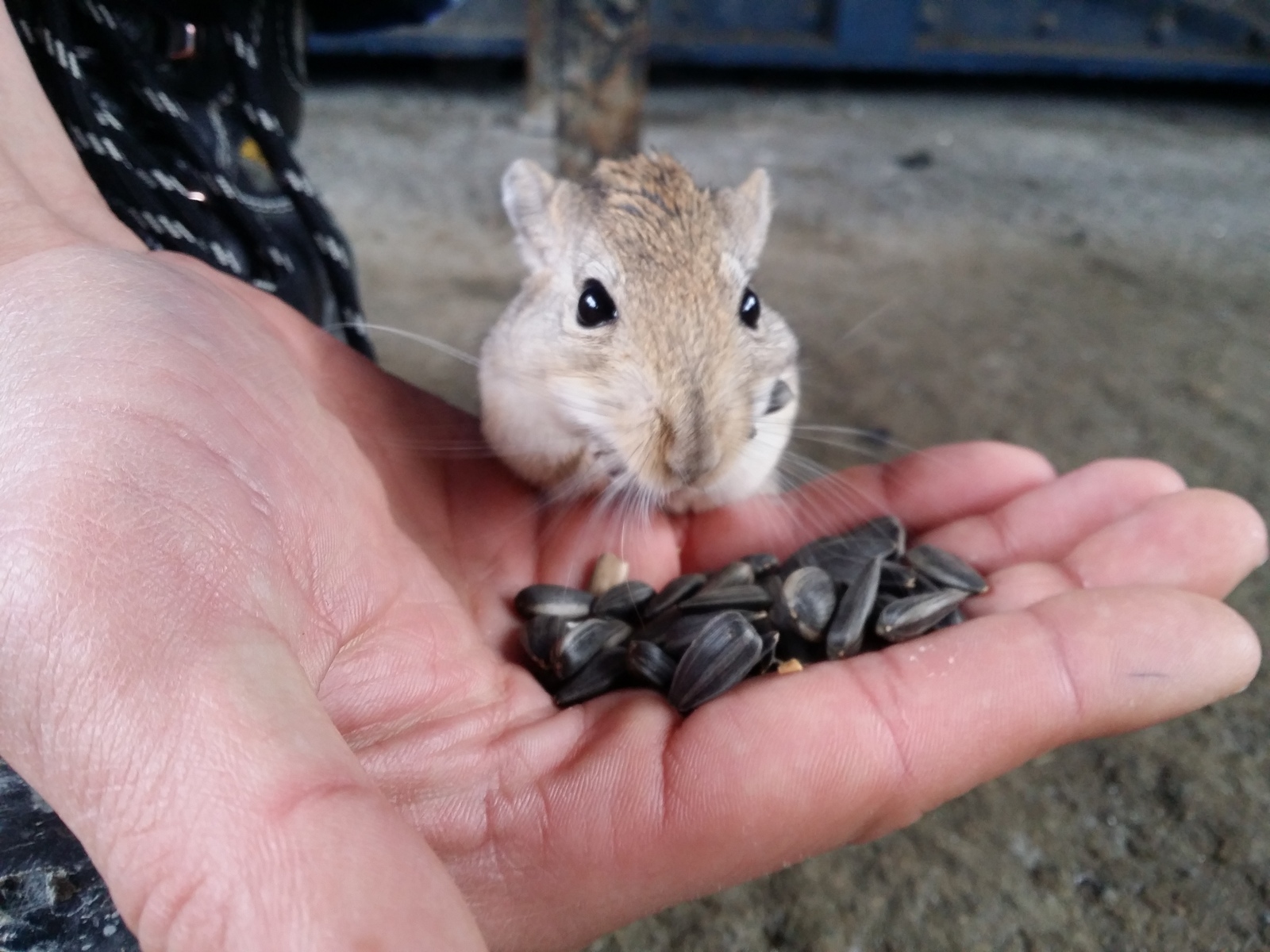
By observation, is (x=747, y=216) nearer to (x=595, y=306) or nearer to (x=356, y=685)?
(x=595, y=306)

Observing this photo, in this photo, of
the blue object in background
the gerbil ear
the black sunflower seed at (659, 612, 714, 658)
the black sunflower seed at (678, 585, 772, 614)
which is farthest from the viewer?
the blue object in background

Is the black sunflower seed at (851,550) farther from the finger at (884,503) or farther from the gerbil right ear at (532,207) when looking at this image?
the gerbil right ear at (532,207)

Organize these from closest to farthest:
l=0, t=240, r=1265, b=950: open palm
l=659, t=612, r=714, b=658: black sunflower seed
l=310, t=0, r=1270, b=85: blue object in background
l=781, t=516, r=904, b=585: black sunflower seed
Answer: l=0, t=240, r=1265, b=950: open palm, l=659, t=612, r=714, b=658: black sunflower seed, l=781, t=516, r=904, b=585: black sunflower seed, l=310, t=0, r=1270, b=85: blue object in background

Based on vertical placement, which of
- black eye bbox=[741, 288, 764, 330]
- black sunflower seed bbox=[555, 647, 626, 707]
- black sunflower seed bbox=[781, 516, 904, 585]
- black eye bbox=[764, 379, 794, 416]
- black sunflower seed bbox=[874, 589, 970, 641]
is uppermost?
black eye bbox=[741, 288, 764, 330]

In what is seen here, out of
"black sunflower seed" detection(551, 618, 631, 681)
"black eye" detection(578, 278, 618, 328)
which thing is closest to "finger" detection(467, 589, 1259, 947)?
"black sunflower seed" detection(551, 618, 631, 681)

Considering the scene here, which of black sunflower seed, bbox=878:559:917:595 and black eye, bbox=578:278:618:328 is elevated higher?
black eye, bbox=578:278:618:328

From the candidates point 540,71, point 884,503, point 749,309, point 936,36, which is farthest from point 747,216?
point 936,36

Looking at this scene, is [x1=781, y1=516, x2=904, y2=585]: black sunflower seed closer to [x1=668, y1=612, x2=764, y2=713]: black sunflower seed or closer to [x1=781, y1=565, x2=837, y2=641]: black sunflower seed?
[x1=781, y1=565, x2=837, y2=641]: black sunflower seed

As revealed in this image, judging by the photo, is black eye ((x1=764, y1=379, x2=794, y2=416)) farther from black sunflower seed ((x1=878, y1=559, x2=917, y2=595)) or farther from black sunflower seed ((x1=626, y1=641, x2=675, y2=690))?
black sunflower seed ((x1=626, y1=641, x2=675, y2=690))

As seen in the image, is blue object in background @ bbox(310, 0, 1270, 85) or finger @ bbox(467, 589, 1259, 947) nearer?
finger @ bbox(467, 589, 1259, 947)
